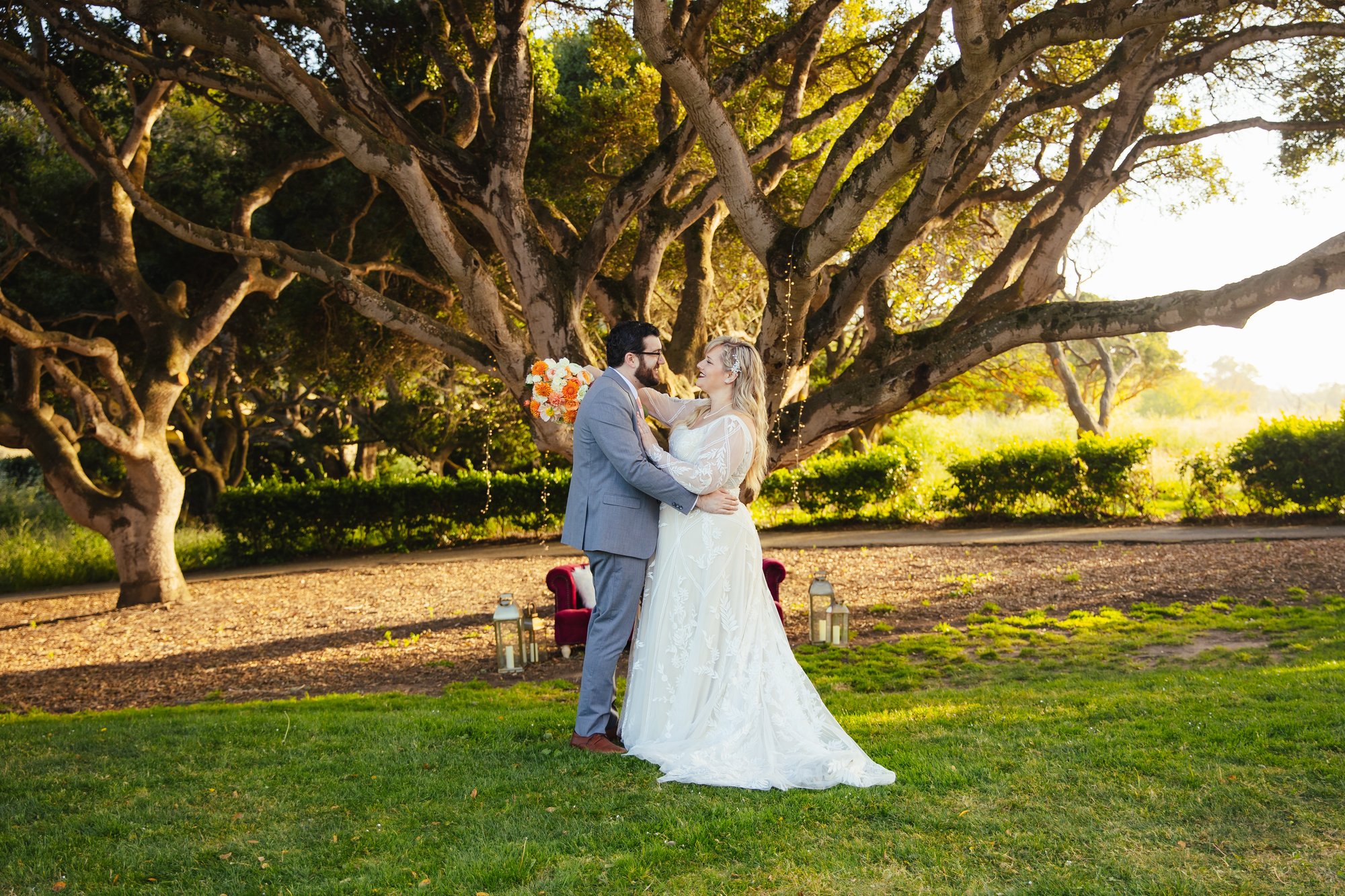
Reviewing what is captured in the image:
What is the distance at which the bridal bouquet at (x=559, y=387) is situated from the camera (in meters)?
6.09

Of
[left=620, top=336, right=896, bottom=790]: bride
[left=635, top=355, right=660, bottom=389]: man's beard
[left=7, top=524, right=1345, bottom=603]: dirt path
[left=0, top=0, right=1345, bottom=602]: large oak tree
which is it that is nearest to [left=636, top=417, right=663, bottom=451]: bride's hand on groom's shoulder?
[left=620, top=336, right=896, bottom=790]: bride

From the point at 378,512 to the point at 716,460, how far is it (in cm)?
1292

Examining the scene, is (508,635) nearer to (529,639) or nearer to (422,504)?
(529,639)

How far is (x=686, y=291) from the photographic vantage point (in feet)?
33.0

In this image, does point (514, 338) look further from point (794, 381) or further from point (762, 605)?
point (762, 605)

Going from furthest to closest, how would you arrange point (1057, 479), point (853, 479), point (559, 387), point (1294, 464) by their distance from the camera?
point (853, 479) → point (1057, 479) → point (1294, 464) → point (559, 387)

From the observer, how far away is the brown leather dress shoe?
5258mm

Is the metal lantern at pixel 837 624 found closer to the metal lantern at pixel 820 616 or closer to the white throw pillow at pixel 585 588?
the metal lantern at pixel 820 616

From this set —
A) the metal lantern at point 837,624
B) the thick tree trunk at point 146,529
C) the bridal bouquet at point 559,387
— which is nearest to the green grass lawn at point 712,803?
the metal lantern at point 837,624

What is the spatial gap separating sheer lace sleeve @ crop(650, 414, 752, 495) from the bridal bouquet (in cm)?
96

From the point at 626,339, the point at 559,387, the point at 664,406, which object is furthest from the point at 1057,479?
the point at 626,339

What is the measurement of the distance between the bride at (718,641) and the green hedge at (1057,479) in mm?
12106

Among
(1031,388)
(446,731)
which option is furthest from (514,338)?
(1031,388)

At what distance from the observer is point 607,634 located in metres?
5.34
